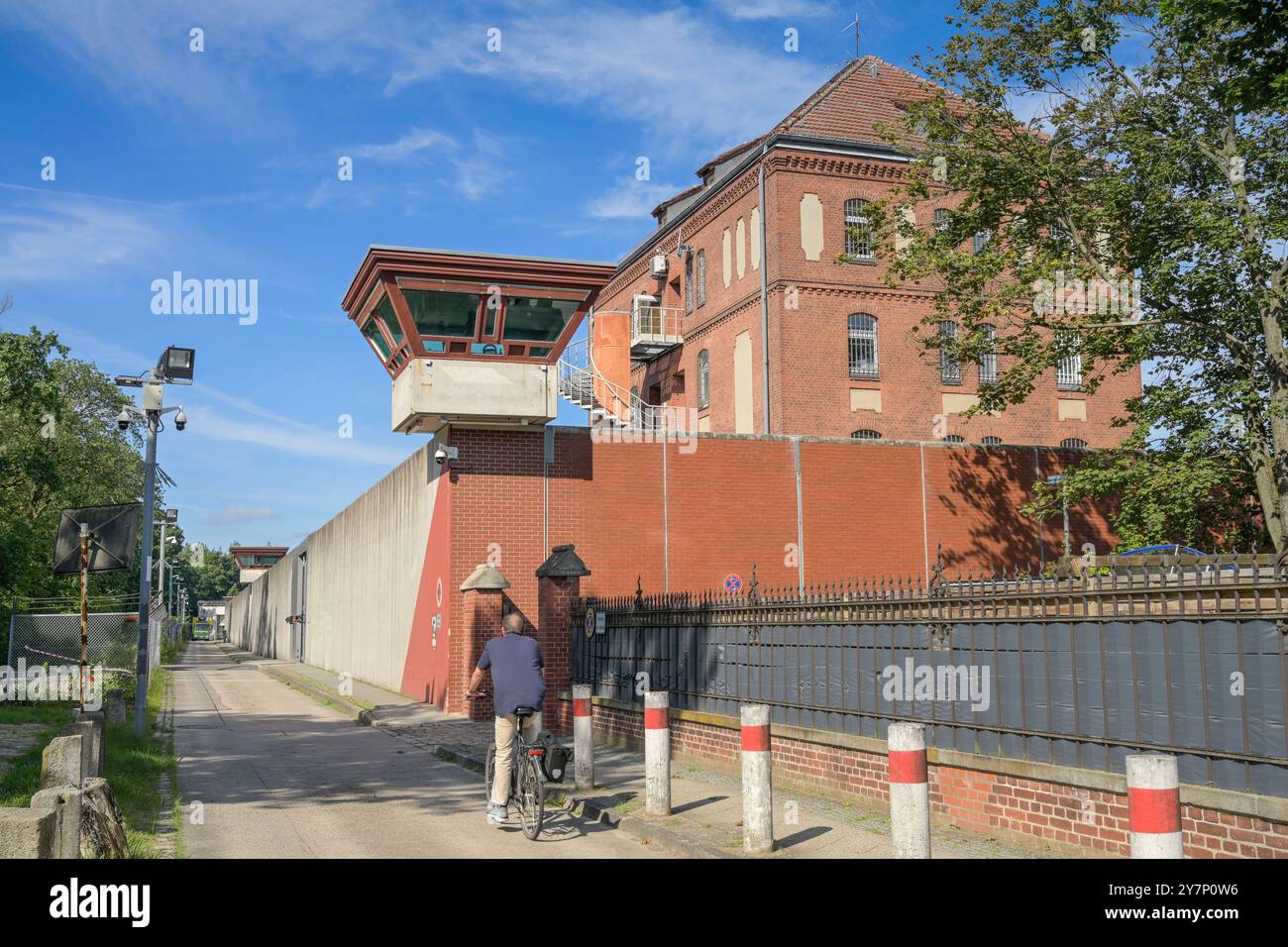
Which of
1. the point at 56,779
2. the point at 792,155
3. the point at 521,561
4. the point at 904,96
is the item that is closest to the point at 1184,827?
→ the point at 56,779

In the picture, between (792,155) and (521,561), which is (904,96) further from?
(521,561)

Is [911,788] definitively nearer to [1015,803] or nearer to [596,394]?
[1015,803]

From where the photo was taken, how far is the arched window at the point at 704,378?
38.3 meters

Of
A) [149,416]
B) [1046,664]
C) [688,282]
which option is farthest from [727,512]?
[688,282]

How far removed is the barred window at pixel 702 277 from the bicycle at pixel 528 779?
29.9 metres

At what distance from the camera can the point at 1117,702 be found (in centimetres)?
834

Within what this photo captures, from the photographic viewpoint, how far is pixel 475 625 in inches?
840

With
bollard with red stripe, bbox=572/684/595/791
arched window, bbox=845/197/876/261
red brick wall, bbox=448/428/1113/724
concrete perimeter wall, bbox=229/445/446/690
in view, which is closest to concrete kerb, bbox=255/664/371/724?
concrete perimeter wall, bbox=229/445/446/690

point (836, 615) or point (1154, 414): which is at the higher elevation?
point (1154, 414)

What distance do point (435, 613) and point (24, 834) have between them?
18325 millimetres

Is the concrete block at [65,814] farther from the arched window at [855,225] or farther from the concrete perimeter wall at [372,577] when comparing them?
the arched window at [855,225]

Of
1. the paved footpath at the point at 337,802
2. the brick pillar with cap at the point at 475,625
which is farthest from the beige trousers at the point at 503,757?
the brick pillar with cap at the point at 475,625
